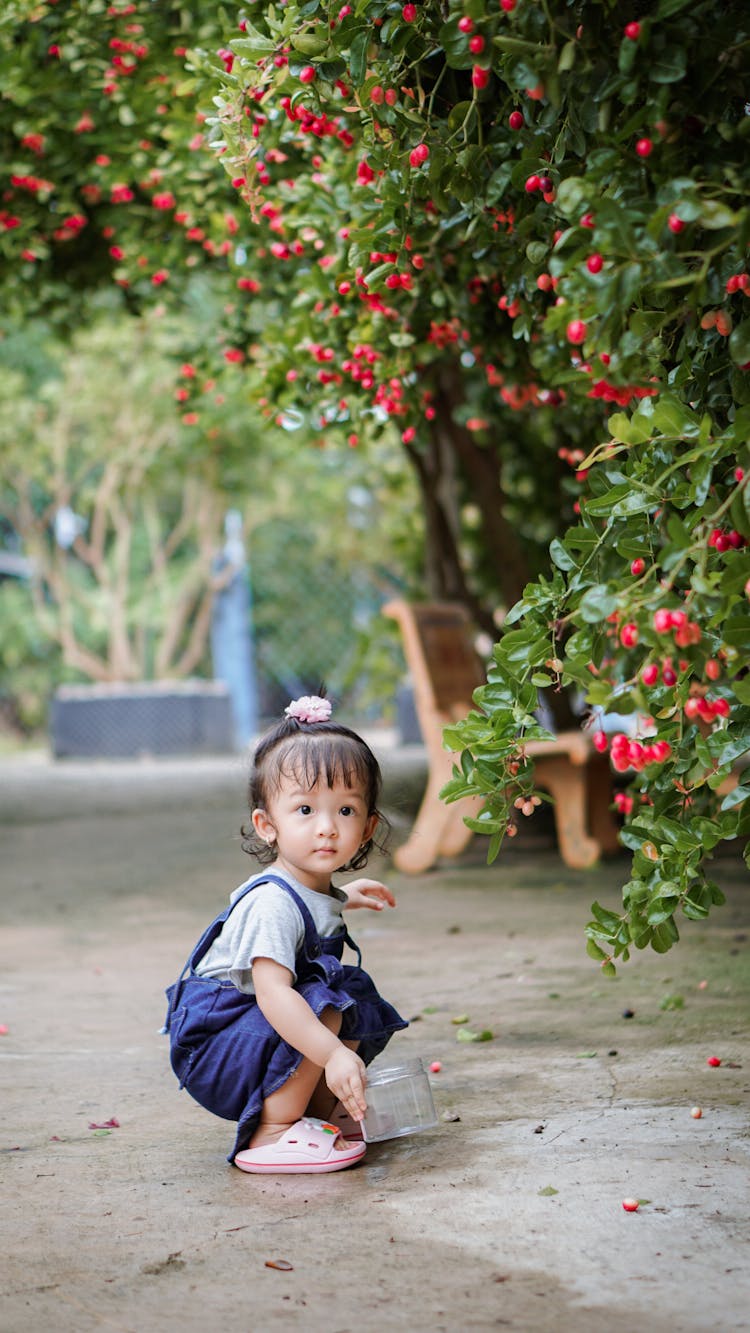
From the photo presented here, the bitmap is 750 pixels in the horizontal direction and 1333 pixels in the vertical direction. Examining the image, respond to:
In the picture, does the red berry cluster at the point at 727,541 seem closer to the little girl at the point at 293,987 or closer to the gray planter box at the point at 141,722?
the little girl at the point at 293,987

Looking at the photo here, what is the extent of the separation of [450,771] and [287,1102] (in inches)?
127

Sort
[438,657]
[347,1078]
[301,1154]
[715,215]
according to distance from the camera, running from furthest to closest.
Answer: [438,657], [301,1154], [347,1078], [715,215]

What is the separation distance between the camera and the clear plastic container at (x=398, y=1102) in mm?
2453

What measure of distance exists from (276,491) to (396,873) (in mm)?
8018

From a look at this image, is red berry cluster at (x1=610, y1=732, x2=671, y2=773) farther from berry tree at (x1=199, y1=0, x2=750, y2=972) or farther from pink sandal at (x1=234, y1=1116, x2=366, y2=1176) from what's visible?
pink sandal at (x1=234, y1=1116, x2=366, y2=1176)

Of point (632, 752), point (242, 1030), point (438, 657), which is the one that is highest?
point (632, 752)

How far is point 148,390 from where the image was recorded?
12500 millimetres

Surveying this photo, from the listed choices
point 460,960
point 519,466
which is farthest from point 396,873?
point 519,466

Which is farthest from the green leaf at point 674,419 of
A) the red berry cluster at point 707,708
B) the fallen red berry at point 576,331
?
the red berry cluster at point 707,708

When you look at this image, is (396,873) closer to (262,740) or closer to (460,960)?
(460,960)

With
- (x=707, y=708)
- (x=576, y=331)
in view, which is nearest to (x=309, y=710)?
(x=707, y=708)

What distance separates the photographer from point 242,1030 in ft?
8.00

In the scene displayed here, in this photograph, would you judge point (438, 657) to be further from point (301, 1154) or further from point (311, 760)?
point (301, 1154)

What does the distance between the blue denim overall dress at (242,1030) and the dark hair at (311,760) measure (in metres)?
0.17
